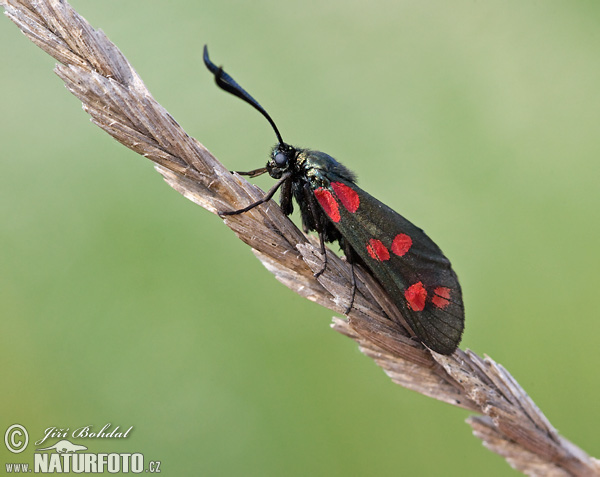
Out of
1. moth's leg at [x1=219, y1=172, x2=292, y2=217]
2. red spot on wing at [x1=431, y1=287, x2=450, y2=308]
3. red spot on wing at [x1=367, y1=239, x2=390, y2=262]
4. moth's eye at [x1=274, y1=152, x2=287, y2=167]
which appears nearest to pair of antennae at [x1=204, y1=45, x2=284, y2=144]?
moth's leg at [x1=219, y1=172, x2=292, y2=217]

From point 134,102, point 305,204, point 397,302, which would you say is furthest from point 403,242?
point 134,102

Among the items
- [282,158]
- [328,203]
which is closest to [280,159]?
[282,158]

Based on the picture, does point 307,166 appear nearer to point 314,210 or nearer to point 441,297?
point 314,210

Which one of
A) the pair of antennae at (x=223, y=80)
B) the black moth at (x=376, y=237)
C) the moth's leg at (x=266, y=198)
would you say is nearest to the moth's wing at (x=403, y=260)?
the black moth at (x=376, y=237)

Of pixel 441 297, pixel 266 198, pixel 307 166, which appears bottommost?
pixel 266 198

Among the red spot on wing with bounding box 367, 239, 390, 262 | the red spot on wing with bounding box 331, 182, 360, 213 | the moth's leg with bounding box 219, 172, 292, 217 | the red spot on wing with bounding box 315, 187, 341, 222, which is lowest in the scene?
the moth's leg with bounding box 219, 172, 292, 217

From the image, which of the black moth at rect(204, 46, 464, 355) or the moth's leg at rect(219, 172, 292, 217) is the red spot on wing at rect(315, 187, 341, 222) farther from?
the moth's leg at rect(219, 172, 292, 217)
